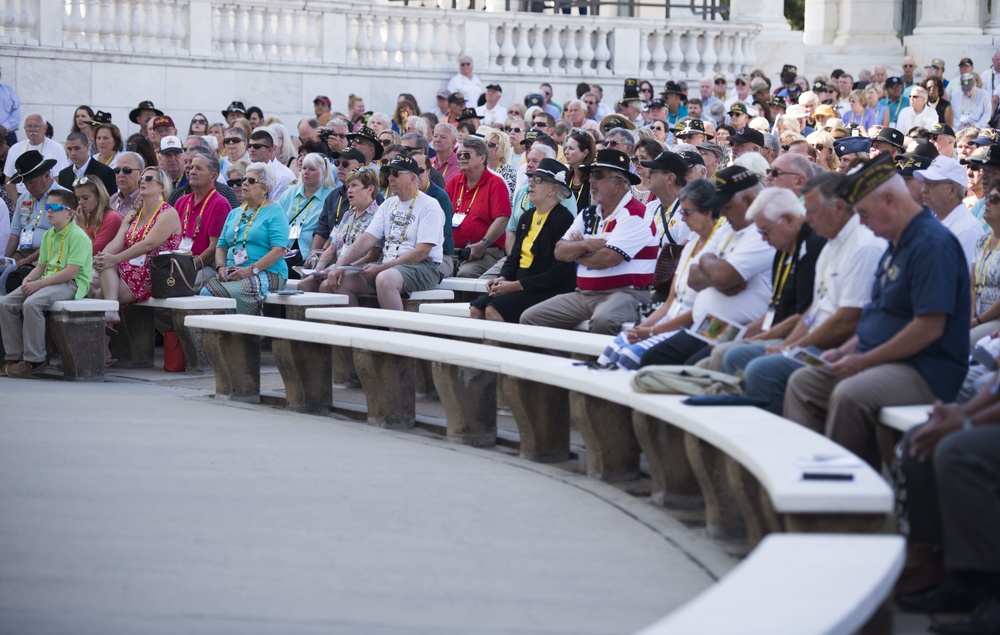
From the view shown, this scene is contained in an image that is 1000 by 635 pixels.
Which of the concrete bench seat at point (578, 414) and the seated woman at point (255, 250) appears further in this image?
the seated woman at point (255, 250)

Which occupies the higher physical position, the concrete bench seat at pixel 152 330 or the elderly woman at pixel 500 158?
the elderly woman at pixel 500 158

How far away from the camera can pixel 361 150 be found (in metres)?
14.2

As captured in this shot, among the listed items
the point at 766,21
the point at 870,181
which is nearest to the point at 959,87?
the point at 766,21

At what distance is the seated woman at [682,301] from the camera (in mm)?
7988

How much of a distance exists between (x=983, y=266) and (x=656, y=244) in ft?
7.79

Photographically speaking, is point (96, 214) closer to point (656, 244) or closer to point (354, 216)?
point (354, 216)

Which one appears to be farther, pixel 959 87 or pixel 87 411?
pixel 959 87

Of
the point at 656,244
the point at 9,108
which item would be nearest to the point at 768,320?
the point at 656,244

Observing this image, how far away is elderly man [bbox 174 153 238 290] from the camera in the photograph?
12.7m

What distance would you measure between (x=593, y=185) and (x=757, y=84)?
10994 mm

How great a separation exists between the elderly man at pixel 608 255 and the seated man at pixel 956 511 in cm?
441

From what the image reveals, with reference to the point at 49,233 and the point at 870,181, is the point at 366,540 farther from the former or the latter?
the point at 49,233

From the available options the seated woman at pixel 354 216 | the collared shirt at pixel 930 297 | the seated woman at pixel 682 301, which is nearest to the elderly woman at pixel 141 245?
the seated woman at pixel 354 216

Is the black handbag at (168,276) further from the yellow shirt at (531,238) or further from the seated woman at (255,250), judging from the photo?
the yellow shirt at (531,238)
